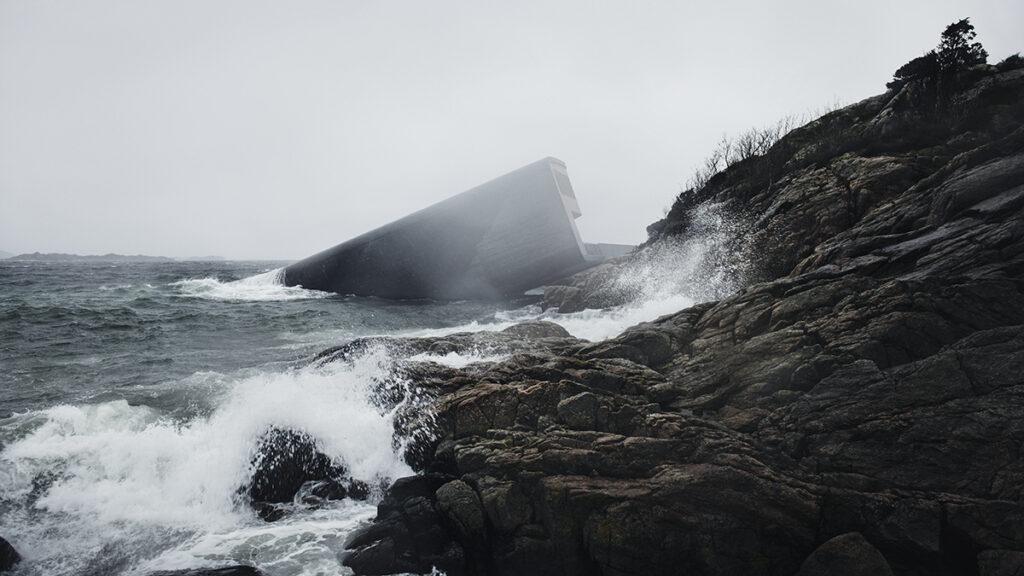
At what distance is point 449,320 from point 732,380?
18.7 m

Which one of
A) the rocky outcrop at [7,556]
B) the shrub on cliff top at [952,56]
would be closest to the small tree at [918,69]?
the shrub on cliff top at [952,56]

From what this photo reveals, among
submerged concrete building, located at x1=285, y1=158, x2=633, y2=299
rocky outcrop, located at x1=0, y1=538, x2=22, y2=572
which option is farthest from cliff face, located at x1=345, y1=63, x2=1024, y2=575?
submerged concrete building, located at x1=285, y1=158, x2=633, y2=299

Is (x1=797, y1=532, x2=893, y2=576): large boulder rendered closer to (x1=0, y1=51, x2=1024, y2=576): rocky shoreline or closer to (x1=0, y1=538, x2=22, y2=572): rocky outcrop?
(x1=0, y1=51, x2=1024, y2=576): rocky shoreline

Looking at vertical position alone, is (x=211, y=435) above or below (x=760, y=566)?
above

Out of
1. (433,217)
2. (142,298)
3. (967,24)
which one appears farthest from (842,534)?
(142,298)

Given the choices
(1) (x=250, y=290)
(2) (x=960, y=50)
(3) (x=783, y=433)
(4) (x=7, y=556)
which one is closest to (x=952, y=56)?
(2) (x=960, y=50)

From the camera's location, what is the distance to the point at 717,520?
6.09 m

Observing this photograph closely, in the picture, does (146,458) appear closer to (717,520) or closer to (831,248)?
(717,520)

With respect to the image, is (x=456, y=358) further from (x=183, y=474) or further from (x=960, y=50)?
(x=960, y=50)

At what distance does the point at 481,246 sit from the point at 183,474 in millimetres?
22930

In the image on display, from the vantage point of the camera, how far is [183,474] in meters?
9.22

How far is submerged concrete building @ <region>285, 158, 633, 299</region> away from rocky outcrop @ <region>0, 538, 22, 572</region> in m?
25.0

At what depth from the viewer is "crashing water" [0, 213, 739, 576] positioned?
756 centimetres

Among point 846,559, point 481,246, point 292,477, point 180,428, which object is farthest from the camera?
point 481,246
